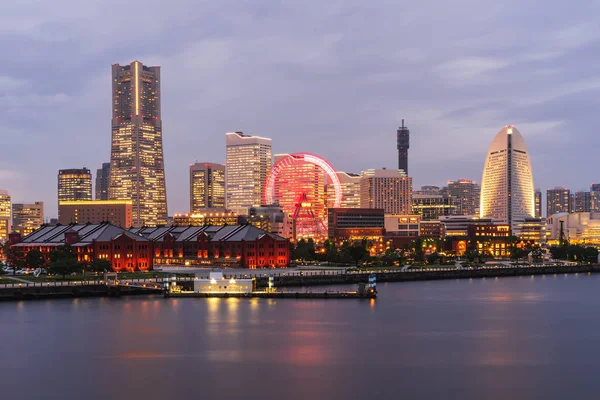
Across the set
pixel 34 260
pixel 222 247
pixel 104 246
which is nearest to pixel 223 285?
pixel 104 246

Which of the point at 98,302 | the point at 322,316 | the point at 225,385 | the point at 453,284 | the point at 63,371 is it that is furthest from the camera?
the point at 453,284

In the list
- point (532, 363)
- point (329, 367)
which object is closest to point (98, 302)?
point (329, 367)

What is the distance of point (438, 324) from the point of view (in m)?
78.0

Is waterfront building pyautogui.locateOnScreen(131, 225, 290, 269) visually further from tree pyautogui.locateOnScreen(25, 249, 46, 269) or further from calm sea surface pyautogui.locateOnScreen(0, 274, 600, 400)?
calm sea surface pyautogui.locateOnScreen(0, 274, 600, 400)

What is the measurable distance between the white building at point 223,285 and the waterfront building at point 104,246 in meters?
26.2

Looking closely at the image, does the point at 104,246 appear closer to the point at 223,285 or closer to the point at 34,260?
the point at 34,260

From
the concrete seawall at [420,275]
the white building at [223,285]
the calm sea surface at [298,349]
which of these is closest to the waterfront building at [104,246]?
the concrete seawall at [420,275]

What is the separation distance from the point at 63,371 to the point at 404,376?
75.6 feet

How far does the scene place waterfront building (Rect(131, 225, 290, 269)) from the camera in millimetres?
138625

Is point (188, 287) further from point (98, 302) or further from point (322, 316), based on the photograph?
point (322, 316)

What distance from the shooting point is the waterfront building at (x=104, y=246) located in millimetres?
124312

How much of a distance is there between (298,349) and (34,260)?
219ft

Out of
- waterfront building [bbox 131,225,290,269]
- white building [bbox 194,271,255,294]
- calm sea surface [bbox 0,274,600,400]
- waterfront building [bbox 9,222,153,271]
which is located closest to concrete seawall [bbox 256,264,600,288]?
white building [bbox 194,271,255,294]

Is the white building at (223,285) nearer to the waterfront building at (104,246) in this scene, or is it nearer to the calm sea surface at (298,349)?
the calm sea surface at (298,349)
